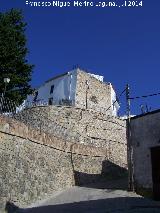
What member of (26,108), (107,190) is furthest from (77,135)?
(107,190)

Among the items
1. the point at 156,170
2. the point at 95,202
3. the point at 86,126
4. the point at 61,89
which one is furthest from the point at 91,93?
the point at 95,202

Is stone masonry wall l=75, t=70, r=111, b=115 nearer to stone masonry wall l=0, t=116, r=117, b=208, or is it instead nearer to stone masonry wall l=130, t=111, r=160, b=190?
stone masonry wall l=0, t=116, r=117, b=208

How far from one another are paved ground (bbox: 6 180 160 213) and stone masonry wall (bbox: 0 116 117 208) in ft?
2.42

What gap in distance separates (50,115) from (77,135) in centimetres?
303

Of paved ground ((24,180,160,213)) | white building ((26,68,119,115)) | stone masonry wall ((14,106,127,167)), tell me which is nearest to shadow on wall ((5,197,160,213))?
paved ground ((24,180,160,213))

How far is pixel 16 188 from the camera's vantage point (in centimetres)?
1923

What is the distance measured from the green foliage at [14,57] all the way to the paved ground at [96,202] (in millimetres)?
8959

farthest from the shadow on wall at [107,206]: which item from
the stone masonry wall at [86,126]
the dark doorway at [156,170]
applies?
the stone masonry wall at [86,126]

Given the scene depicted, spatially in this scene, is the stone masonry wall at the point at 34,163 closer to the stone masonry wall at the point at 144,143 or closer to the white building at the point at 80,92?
the stone masonry wall at the point at 144,143

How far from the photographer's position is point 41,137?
74.1ft

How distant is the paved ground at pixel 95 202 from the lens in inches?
723

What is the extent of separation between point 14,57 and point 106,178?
35.7ft

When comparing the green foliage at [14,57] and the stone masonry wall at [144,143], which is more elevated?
the green foliage at [14,57]

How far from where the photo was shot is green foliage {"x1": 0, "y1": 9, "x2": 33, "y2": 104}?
28625 millimetres
